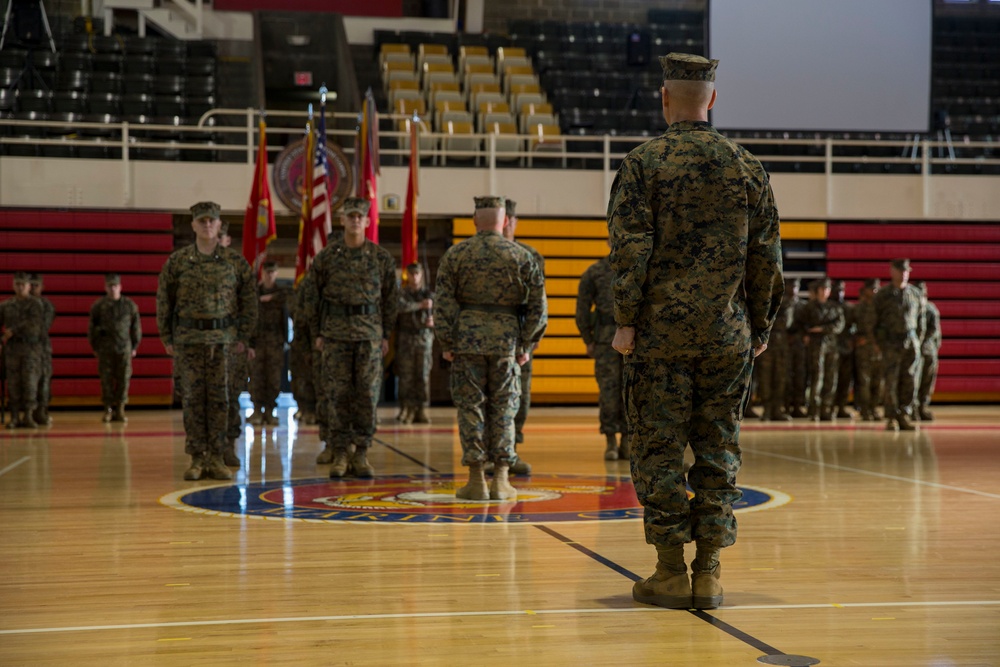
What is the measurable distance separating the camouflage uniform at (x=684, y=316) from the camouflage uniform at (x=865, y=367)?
415 inches

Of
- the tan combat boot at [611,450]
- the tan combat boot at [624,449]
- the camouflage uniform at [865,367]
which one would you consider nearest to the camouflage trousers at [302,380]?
the tan combat boot at [611,450]

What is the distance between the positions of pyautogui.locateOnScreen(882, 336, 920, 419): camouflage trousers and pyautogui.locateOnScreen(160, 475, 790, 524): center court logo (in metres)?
5.47

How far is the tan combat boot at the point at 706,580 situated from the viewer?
3.46m

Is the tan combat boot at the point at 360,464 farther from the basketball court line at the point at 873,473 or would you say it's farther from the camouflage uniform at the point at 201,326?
the basketball court line at the point at 873,473

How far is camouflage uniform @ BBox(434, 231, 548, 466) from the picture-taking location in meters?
5.88

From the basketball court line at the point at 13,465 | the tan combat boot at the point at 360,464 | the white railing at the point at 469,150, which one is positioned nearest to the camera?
the tan combat boot at the point at 360,464

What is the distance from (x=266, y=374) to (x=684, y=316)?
9507mm

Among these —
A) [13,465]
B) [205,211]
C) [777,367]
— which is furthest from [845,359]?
[13,465]

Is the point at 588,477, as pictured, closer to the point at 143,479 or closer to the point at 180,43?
the point at 143,479

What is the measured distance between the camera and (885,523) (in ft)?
17.3

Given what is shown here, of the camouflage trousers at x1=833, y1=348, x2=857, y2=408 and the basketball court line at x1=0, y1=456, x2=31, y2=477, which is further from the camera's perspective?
the camouflage trousers at x1=833, y1=348, x2=857, y2=408

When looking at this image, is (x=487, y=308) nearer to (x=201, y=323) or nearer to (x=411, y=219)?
(x=201, y=323)

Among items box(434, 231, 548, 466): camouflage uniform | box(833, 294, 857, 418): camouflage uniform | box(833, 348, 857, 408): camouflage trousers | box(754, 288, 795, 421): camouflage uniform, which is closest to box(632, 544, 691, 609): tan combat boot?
box(434, 231, 548, 466): camouflage uniform

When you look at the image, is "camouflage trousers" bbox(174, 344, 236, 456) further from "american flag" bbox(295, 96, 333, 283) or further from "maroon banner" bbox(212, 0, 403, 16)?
"maroon banner" bbox(212, 0, 403, 16)
